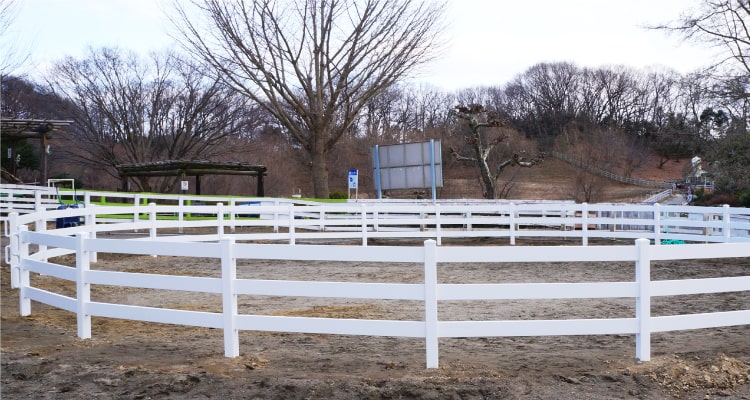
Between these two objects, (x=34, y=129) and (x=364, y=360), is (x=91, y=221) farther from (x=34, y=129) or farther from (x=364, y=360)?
(x=34, y=129)

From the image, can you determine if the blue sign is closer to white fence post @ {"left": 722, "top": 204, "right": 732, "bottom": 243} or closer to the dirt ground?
white fence post @ {"left": 722, "top": 204, "right": 732, "bottom": 243}

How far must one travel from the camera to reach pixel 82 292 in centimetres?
780

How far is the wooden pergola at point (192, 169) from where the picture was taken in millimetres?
36094

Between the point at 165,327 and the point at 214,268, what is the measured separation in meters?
6.09

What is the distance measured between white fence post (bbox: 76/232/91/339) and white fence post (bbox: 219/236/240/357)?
6.44 ft

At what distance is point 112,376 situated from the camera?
6.18 metres

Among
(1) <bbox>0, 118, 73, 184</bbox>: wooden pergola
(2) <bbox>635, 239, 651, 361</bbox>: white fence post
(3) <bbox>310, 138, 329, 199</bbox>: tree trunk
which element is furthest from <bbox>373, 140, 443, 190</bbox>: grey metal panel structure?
(2) <bbox>635, 239, 651, 361</bbox>: white fence post

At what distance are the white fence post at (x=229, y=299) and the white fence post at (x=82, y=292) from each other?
1962mm

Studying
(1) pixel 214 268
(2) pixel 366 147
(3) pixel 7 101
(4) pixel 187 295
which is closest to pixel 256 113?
(2) pixel 366 147

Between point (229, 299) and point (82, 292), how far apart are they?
2.09m

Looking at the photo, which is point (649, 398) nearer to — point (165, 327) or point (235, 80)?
point (165, 327)

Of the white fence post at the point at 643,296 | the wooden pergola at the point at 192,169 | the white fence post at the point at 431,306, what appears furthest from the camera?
the wooden pergola at the point at 192,169

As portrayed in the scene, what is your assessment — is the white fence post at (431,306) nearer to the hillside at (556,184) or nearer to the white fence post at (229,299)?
the white fence post at (229,299)

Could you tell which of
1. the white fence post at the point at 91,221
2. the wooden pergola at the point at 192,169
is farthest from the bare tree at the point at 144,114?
the white fence post at the point at 91,221
